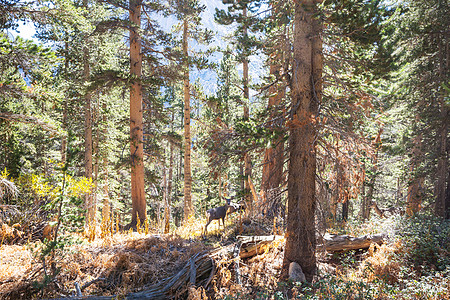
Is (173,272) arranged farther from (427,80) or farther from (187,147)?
(427,80)

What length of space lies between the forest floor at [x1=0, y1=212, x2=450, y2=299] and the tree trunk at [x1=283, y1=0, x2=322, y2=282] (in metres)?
0.60

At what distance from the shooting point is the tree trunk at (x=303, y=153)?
5.63 meters

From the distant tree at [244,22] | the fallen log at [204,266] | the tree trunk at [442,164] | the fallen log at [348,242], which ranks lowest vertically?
the fallen log at [348,242]

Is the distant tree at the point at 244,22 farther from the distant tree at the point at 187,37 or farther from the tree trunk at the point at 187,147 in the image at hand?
the tree trunk at the point at 187,147

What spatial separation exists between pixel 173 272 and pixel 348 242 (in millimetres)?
5002

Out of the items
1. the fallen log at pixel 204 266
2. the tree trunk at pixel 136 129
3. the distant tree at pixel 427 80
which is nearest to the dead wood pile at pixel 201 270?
the fallen log at pixel 204 266

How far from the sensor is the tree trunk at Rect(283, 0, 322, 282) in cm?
563

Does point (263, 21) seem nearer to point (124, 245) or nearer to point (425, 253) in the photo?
point (124, 245)

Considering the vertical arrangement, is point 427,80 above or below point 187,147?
above

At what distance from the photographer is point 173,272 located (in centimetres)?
540

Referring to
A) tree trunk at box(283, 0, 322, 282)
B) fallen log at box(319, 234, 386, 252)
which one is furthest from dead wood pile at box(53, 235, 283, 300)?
fallen log at box(319, 234, 386, 252)

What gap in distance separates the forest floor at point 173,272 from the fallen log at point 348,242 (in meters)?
0.25

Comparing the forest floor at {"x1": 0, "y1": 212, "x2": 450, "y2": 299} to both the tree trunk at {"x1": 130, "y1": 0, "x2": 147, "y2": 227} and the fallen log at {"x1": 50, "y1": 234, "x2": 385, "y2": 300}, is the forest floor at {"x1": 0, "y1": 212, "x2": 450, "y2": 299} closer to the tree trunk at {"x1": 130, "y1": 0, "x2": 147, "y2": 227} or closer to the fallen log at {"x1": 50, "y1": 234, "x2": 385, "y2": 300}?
the fallen log at {"x1": 50, "y1": 234, "x2": 385, "y2": 300}

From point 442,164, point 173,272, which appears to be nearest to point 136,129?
point 173,272
